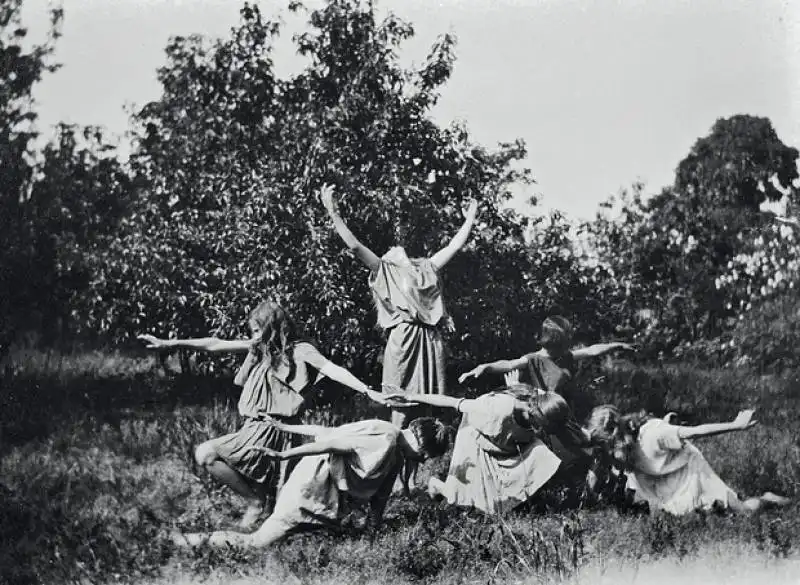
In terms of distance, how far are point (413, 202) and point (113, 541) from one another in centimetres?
487

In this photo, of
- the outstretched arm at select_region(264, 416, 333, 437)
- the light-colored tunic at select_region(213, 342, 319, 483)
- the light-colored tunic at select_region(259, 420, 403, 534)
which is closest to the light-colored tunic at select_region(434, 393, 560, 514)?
the light-colored tunic at select_region(259, 420, 403, 534)

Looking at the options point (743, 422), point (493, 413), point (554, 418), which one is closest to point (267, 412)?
point (493, 413)

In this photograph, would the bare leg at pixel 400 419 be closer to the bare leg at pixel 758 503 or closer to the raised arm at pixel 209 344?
the raised arm at pixel 209 344

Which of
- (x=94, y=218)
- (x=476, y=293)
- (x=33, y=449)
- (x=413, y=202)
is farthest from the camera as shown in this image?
(x=94, y=218)

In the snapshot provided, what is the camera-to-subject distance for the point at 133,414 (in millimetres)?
9484

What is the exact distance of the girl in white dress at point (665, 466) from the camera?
6.23 m

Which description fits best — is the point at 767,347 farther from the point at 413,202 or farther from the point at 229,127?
the point at 229,127

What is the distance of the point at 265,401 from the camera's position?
6.41 metres

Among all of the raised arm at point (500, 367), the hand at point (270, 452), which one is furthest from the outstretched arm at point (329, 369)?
the raised arm at point (500, 367)

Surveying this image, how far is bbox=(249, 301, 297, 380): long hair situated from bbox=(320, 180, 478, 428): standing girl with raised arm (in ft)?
3.33

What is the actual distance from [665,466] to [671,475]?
0.28 ft

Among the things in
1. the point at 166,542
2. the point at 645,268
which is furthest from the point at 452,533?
the point at 645,268

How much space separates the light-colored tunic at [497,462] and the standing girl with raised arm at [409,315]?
3.13 feet

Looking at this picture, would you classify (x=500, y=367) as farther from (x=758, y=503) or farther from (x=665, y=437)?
(x=758, y=503)
